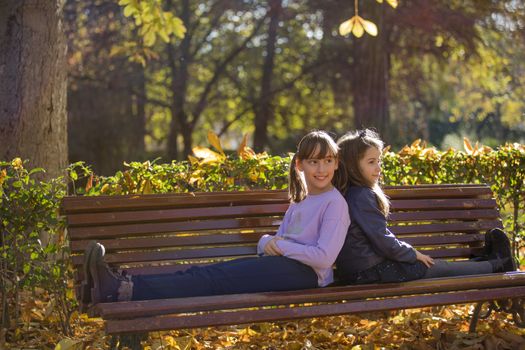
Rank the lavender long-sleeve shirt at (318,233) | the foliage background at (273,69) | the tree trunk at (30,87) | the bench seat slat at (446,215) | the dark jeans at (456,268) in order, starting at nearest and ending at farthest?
the lavender long-sleeve shirt at (318,233), the dark jeans at (456,268), the bench seat slat at (446,215), the tree trunk at (30,87), the foliage background at (273,69)

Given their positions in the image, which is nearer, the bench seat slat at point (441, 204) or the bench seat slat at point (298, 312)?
the bench seat slat at point (298, 312)

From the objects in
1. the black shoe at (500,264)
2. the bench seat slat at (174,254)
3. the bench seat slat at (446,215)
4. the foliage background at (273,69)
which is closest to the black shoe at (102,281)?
the bench seat slat at (174,254)

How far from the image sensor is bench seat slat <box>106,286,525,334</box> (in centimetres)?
342

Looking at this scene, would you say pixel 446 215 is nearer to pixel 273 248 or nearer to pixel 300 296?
pixel 273 248

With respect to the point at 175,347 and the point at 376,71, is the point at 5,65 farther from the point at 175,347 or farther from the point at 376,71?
the point at 376,71

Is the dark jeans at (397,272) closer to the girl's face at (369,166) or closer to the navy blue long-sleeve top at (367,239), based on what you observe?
the navy blue long-sleeve top at (367,239)

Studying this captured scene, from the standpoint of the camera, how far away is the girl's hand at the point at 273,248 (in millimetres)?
4043

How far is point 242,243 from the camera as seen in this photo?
15.1 feet

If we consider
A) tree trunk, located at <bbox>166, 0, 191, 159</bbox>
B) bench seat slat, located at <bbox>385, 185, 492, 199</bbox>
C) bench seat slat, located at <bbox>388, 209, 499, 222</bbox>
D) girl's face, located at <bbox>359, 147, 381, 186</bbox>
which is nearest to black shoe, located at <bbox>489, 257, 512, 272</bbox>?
bench seat slat, located at <bbox>388, 209, 499, 222</bbox>

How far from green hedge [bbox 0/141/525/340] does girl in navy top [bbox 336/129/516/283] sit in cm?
108

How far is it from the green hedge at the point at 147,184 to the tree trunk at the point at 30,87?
0.24 meters

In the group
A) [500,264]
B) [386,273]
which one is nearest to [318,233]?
[386,273]

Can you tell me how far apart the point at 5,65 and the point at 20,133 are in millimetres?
514

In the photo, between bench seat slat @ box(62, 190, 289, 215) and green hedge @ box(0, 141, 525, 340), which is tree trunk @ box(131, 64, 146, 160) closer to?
green hedge @ box(0, 141, 525, 340)
